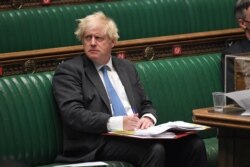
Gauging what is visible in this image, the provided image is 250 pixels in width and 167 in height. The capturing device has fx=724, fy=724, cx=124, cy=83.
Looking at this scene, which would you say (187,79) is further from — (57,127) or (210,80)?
(57,127)

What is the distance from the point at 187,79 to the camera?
450 cm

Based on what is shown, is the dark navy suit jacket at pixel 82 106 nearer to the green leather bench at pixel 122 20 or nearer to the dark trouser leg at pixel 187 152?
the dark trouser leg at pixel 187 152

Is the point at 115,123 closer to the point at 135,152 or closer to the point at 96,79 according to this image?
the point at 135,152

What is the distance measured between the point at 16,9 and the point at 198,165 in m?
1.95

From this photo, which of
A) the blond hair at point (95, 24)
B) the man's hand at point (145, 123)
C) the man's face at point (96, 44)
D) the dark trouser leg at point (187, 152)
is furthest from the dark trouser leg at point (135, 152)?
the blond hair at point (95, 24)

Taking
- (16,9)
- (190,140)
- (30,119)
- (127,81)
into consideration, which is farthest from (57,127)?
(16,9)

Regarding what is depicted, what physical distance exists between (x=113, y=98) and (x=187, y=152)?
48 centimetres

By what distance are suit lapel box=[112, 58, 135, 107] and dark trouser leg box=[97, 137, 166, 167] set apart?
302 millimetres

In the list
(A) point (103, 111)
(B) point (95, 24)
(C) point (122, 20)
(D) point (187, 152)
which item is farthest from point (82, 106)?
(C) point (122, 20)

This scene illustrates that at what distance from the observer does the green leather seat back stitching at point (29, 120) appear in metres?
3.71

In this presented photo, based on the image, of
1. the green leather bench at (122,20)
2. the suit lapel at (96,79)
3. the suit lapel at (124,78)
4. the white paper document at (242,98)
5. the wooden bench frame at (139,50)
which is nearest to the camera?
the white paper document at (242,98)

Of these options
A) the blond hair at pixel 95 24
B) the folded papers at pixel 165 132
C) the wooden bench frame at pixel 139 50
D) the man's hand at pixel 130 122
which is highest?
the blond hair at pixel 95 24

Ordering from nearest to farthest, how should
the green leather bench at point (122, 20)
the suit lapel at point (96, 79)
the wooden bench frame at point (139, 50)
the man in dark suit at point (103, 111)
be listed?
the man in dark suit at point (103, 111)
the suit lapel at point (96, 79)
the wooden bench frame at point (139, 50)
the green leather bench at point (122, 20)

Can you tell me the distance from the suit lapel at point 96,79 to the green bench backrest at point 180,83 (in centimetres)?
52
